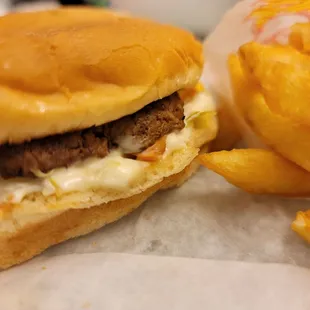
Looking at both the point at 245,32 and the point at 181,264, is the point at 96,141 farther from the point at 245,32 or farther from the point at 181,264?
the point at 245,32

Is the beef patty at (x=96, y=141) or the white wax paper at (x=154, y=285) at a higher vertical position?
the beef patty at (x=96, y=141)

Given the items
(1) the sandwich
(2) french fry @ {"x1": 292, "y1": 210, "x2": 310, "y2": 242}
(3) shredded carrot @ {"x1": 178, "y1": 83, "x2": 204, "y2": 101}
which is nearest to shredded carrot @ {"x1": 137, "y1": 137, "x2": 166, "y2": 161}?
(1) the sandwich

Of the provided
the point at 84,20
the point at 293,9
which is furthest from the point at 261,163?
the point at 84,20

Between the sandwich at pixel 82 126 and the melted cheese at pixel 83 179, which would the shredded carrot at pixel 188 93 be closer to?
the sandwich at pixel 82 126

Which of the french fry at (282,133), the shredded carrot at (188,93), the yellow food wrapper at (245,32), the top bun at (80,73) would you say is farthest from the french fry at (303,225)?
the shredded carrot at (188,93)

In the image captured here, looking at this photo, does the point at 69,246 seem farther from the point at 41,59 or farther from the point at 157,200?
the point at 41,59

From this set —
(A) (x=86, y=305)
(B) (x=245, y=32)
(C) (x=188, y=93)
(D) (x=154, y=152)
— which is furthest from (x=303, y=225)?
(B) (x=245, y=32)
